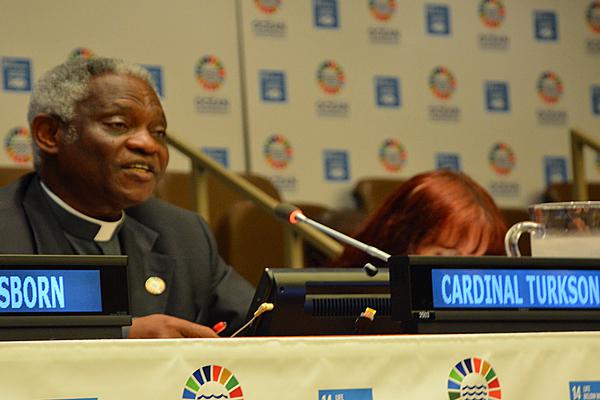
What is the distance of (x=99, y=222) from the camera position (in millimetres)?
2523

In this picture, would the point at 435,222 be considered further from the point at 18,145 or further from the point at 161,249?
the point at 18,145

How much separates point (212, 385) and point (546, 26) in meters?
4.97

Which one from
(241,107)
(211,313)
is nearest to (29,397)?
(211,313)

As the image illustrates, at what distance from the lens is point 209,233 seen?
262 centimetres

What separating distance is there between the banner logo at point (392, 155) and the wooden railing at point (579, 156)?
1.11 m

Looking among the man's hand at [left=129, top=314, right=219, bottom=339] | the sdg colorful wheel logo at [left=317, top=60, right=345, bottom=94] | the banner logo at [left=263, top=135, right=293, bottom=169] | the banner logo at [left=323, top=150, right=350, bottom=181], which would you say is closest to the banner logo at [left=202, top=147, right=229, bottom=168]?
the banner logo at [left=263, top=135, right=293, bottom=169]

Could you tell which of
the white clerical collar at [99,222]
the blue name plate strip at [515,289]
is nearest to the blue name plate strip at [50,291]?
the blue name plate strip at [515,289]

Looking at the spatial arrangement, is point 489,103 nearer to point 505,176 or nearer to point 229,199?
point 505,176

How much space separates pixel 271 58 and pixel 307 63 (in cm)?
19

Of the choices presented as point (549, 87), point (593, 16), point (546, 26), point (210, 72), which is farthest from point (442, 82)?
point (210, 72)

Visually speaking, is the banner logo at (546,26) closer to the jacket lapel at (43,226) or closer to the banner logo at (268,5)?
the banner logo at (268,5)

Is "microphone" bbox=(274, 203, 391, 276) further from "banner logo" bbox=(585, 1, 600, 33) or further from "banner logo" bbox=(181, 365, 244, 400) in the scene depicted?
"banner logo" bbox=(585, 1, 600, 33)

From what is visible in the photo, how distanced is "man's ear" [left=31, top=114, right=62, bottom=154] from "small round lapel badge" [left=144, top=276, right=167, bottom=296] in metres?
0.45

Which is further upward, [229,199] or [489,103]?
[489,103]
